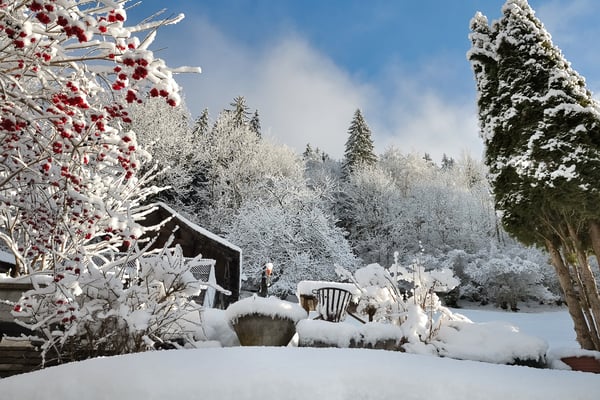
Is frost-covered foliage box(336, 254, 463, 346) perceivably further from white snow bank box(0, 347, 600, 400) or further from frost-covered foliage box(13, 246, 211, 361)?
white snow bank box(0, 347, 600, 400)

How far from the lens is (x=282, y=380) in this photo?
178cm

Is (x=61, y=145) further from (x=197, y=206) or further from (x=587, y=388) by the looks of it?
(x=197, y=206)

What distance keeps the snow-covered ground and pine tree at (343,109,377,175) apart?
96.2ft

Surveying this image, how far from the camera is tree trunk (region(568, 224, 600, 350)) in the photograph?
6.75 m

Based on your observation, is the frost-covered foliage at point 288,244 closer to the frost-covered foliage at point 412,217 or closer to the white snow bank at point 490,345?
the frost-covered foliage at point 412,217

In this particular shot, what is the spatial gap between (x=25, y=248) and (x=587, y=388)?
6.36 metres

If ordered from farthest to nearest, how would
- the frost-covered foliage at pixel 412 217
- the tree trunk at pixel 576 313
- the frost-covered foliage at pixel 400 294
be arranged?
the frost-covered foliage at pixel 412 217
the tree trunk at pixel 576 313
the frost-covered foliage at pixel 400 294

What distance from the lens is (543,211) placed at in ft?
24.5

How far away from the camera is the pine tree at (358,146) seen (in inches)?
1266

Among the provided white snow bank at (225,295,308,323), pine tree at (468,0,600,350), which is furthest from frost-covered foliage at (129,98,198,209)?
white snow bank at (225,295,308,323)

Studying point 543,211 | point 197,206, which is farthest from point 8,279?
point 197,206

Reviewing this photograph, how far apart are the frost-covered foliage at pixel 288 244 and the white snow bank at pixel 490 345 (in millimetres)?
14260

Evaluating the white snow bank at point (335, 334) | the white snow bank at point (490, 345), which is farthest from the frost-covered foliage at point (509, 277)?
the white snow bank at point (335, 334)

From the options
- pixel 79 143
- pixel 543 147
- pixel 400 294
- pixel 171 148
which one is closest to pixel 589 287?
pixel 543 147
